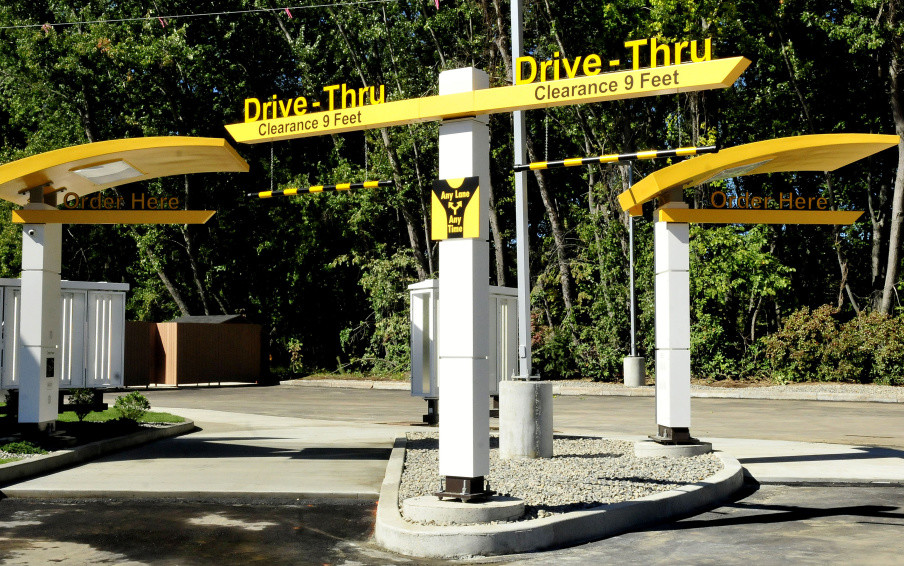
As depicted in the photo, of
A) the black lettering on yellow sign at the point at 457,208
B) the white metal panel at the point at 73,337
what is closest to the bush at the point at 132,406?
the white metal panel at the point at 73,337

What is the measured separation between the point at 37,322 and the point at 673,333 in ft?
28.2

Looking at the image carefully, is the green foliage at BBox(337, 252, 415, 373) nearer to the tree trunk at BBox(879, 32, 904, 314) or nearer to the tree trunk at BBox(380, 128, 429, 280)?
the tree trunk at BBox(380, 128, 429, 280)

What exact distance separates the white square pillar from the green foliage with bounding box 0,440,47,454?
2.54 feet

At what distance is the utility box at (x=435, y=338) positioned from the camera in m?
17.0

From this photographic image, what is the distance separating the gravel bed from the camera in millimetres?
9266

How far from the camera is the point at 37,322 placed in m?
13.5

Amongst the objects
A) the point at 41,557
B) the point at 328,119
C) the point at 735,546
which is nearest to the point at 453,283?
the point at 328,119

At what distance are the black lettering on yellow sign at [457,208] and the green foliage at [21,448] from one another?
679 cm

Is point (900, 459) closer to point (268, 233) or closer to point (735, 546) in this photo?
point (735, 546)

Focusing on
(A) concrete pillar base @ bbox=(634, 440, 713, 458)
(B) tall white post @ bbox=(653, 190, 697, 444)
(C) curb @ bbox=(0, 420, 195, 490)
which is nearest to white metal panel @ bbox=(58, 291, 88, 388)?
(C) curb @ bbox=(0, 420, 195, 490)

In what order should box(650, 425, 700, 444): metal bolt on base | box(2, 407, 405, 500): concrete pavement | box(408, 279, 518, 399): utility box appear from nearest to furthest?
box(2, 407, 405, 500): concrete pavement < box(650, 425, 700, 444): metal bolt on base < box(408, 279, 518, 399): utility box

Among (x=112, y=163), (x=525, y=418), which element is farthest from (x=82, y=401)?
(x=525, y=418)

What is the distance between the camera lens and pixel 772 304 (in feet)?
118

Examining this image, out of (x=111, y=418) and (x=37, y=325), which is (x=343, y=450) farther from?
(x=111, y=418)
